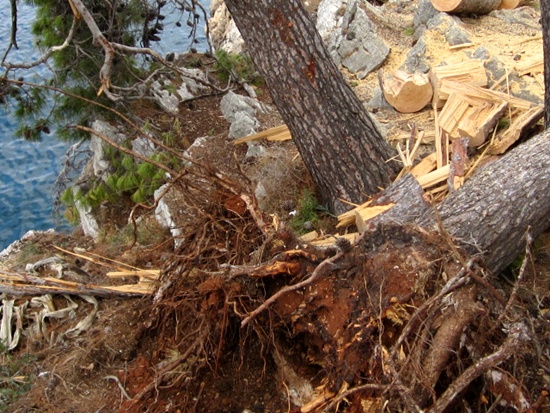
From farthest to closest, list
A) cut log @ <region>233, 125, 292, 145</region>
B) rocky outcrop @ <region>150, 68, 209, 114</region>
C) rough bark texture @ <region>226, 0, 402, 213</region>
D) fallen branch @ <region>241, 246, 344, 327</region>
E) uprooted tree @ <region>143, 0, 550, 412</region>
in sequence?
1. rocky outcrop @ <region>150, 68, 209, 114</region>
2. cut log @ <region>233, 125, 292, 145</region>
3. rough bark texture @ <region>226, 0, 402, 213</region>
4. fallen branch @ <region>241, 246, 344, 327</region>
5. uprooted tree @ <region>143, 0, 550, 412</region>

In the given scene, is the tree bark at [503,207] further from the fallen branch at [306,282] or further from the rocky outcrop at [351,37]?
the rocky outcrop at [351,37]

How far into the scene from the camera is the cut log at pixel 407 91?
18.0ft

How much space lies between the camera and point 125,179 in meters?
5.93

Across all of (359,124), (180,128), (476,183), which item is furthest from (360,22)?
(476,183)

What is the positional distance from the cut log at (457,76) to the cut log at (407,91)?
0.32ft

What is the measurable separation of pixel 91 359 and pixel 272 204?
2.15 meters

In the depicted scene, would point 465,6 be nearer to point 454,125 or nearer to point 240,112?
point 454,125

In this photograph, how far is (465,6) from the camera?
267 inches

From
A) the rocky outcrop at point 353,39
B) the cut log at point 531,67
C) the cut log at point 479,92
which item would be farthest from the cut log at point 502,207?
the rocky outcrop at point 353,39

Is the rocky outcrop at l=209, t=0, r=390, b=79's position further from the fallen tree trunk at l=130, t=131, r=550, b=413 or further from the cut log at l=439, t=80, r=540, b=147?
the fallen tree trunk at l=130, t=131, r=550, b=413

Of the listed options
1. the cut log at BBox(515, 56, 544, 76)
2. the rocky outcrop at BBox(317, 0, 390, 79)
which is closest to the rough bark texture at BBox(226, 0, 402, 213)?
the cut log at BBox(515, 56, 544, 76)

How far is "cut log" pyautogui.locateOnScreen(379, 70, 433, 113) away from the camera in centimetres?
547

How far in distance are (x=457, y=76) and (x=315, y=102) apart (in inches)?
73.1

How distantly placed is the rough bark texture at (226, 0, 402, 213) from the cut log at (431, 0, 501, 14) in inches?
121
